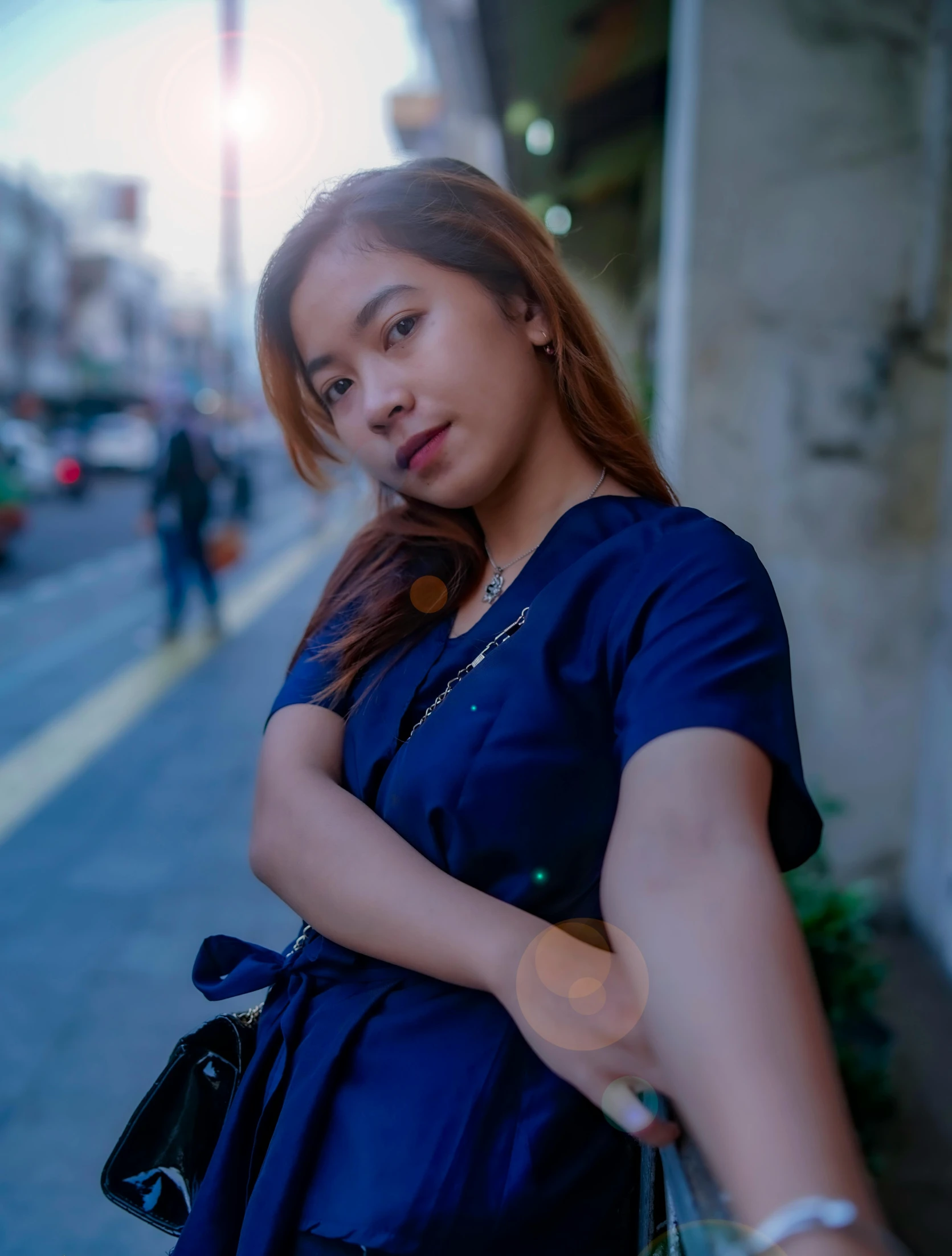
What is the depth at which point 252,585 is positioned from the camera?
9.69m

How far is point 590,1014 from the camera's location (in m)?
0.73

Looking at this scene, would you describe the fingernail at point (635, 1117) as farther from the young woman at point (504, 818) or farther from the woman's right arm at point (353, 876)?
the woman's right arm at point (353, 876)

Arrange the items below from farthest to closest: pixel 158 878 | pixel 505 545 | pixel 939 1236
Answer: pixel 158 878, pixel 939 1236, pixel 505 545

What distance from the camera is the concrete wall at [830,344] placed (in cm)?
261

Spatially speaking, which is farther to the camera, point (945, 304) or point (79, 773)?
point (79, 773)

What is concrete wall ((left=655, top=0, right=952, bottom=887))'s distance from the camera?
2611 millimetres

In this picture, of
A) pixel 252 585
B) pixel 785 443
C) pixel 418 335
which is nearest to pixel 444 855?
pixel 418 335

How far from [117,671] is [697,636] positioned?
614 cm

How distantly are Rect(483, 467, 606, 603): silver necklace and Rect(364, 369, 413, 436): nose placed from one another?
19cm

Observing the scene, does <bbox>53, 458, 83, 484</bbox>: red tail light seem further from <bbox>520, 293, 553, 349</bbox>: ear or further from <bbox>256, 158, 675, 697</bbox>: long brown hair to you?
<bbox>520, 293, 553, 349</bbox>: ear

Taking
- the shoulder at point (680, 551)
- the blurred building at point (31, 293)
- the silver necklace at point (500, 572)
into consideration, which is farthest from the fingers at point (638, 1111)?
the blurred building at point (31, 293)

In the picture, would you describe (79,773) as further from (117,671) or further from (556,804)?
(556,804)

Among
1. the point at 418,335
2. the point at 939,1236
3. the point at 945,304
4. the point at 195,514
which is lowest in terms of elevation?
the point at 939,1236

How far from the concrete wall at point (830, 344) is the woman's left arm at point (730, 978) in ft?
6.73
